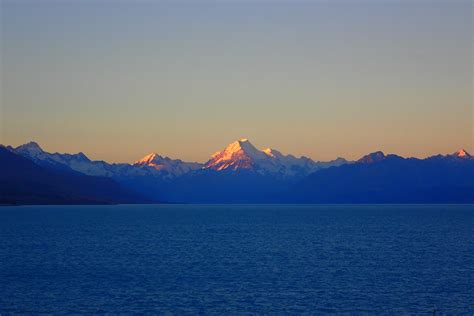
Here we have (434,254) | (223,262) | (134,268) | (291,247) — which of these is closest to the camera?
(134,268)

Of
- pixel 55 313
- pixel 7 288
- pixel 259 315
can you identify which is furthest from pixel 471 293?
pixel 7 288

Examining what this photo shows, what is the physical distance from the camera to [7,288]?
7431cm

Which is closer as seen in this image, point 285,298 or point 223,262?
point 285,298

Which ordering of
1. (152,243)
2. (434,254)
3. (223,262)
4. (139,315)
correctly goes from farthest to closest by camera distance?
(152,243)
(434,254)
(223,262)
(139,315)

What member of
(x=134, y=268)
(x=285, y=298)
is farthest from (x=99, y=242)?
(x=285, y=298)

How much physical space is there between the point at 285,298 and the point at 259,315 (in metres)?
8.35

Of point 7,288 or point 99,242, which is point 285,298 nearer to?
point 7,288

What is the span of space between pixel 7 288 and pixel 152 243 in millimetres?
61912

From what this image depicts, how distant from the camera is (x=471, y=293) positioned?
71875 millimetres

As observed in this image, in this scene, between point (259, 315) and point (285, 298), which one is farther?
point (285, 298)

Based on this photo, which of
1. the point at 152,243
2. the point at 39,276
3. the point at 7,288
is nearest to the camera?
the point at 7,288

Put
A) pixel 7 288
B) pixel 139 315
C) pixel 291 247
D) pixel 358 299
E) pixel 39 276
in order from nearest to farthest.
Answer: pixel 139 315 < pixel 358 299 < pixel 7 288 < pixel 39 276 < pixel 291 247

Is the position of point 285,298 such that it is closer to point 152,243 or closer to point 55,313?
point 55,313

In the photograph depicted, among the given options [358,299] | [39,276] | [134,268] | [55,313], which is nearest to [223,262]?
[134,268]
